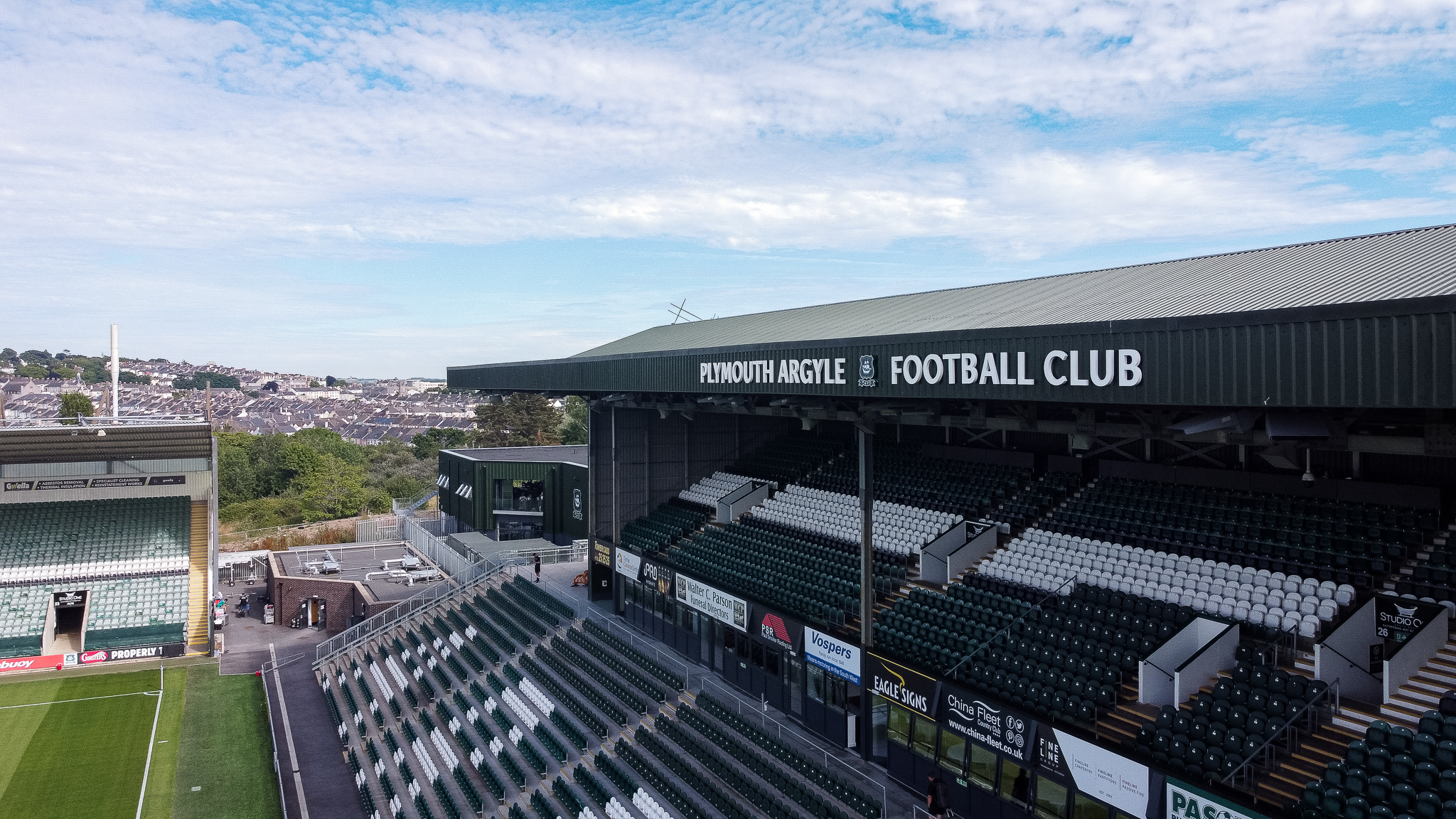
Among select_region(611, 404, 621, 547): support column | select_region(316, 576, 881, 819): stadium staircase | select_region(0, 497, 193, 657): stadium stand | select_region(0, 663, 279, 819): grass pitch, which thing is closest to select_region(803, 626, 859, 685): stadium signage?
select_region(316, 576, 881, 819): stadium staircase

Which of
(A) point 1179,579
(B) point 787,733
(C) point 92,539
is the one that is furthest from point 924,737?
(C) point 92,539

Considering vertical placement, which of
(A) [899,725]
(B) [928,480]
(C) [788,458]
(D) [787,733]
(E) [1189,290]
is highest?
(E) [1189,290]

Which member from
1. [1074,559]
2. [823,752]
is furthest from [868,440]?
[823,752]

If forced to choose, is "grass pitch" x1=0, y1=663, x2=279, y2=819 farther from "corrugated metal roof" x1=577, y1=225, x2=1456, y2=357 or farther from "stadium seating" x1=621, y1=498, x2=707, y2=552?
"corrugated metal roof" x1=577, y1=225, x2=1456, y2=357

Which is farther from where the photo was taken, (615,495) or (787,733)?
(615,495)

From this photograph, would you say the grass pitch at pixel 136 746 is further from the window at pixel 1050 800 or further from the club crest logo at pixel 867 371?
the window at pixel 1050 800

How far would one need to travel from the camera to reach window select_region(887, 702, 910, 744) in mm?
16859

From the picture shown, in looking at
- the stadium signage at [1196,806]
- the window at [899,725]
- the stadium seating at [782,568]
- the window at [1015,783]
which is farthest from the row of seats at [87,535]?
the stadium signage at [1196,806]

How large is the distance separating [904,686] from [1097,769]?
4.39 meters

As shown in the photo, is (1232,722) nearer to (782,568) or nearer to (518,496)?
(782,568)

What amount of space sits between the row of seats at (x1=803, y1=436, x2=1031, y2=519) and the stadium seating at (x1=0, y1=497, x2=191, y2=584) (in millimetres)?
28150

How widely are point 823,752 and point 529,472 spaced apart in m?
28.4

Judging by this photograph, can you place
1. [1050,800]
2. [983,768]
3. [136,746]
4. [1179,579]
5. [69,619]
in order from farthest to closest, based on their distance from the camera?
[69,619], [136,746], [1179,579], [983,768], [1050,800]

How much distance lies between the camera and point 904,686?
650 inches
